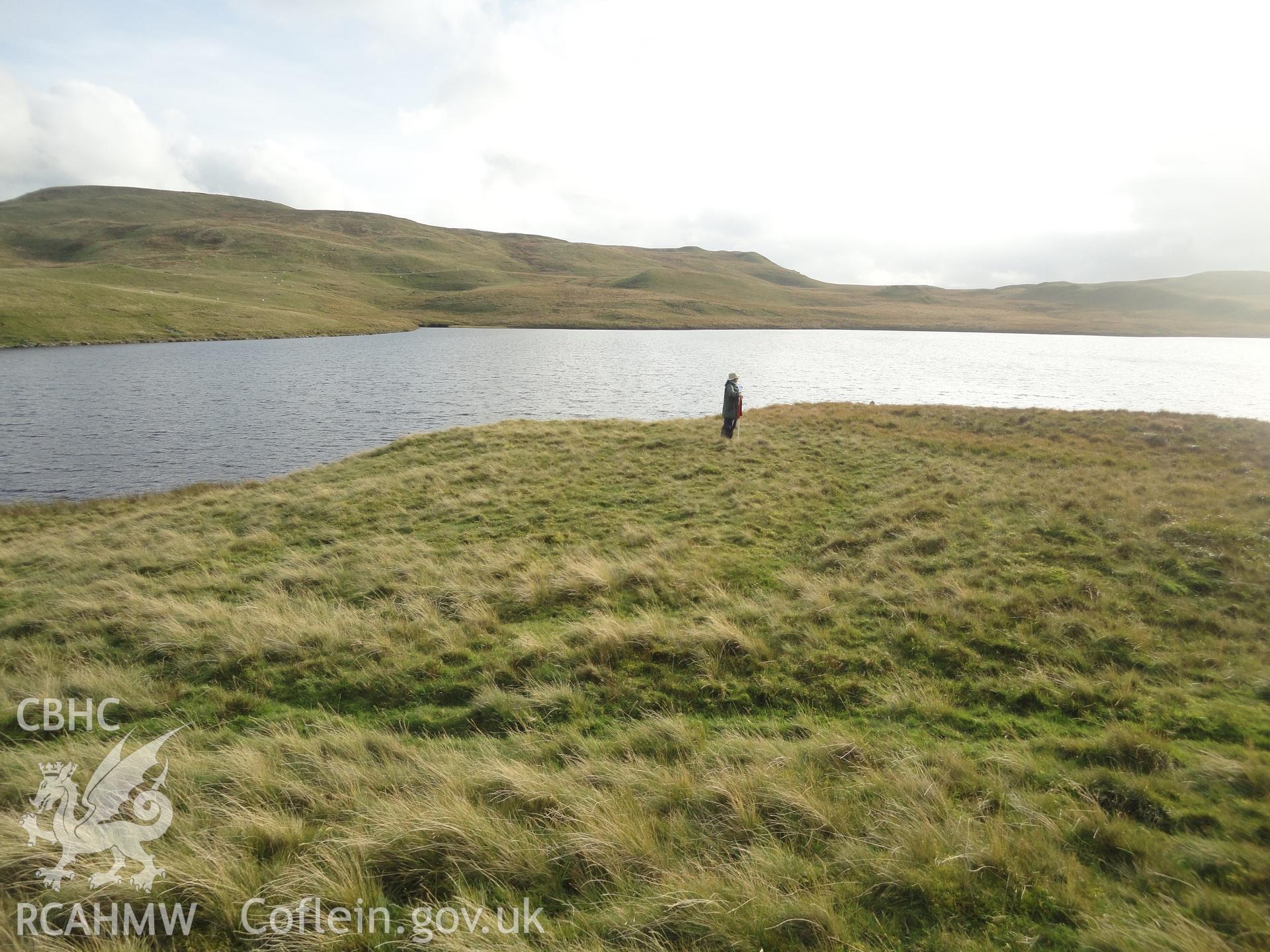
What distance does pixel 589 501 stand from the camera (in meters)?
17.6

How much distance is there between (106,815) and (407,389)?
168 ft

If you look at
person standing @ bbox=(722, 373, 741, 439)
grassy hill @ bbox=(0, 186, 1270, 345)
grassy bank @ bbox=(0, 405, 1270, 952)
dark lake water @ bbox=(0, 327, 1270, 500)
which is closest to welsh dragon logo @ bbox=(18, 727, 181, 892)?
grassy bank @ bbox=(0, 405, 1270, 952)

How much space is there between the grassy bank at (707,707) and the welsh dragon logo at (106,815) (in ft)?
0.55

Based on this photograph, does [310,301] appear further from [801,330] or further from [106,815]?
[106,815]

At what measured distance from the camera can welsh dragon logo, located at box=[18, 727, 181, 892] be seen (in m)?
4.35

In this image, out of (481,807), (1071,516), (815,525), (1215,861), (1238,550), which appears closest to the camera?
(1215,861)

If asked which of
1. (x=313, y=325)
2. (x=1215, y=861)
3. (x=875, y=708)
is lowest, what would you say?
(x=875, y=708)

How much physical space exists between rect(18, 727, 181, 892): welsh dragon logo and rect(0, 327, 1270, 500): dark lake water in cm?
2601

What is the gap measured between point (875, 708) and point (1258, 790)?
10.7 ft

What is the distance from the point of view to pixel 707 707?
735cm

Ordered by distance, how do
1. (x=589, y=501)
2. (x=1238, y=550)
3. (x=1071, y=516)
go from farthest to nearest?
(x=589, y=501), (x=1071, y=516), (x=1238, y=550)

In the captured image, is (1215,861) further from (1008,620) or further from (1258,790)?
(1008,620)

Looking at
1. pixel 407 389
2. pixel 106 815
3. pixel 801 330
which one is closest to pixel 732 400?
pixel 106 815

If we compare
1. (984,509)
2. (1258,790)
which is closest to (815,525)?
(984,509)
